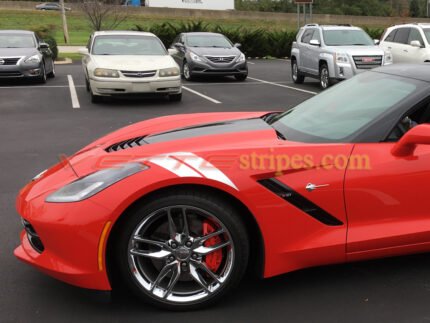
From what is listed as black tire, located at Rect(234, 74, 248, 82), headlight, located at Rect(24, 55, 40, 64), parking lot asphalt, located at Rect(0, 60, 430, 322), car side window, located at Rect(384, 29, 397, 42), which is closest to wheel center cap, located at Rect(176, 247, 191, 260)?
parking lot asphalt, located at Rect(0, 60, 430, 322)

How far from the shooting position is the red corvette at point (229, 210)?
2695 mm

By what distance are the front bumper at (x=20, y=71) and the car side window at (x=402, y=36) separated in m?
9.82

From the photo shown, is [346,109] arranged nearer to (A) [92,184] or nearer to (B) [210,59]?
(A) [92,184]

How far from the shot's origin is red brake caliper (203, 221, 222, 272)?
2.81 m

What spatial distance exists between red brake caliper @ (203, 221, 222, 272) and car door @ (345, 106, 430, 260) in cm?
75

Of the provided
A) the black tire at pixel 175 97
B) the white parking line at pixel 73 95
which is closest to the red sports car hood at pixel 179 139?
the white parking line at pixel 73 95

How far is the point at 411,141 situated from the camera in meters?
2.80

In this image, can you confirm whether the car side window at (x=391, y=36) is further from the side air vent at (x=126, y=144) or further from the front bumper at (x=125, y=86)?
the side air vent at (x=126, y=144)

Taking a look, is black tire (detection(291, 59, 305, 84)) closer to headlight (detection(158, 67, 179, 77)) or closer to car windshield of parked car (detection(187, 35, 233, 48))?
car windshield of parked car (detection(187, 35, 233, 48))

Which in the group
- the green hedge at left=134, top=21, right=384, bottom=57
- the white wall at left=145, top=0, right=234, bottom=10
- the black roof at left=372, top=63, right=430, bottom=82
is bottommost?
the white wall at left=145, top=0, right=234, bottom=10

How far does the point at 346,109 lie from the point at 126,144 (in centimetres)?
152

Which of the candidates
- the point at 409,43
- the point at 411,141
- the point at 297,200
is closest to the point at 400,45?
the point at 409,43

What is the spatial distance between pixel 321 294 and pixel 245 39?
79.2ft

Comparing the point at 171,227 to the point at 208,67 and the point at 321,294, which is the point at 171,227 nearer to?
the point at 321,294
